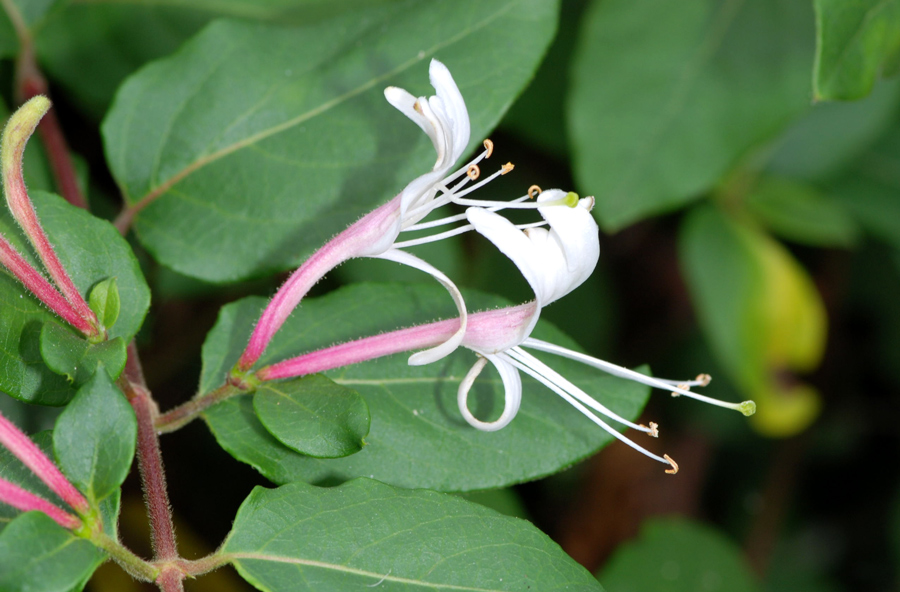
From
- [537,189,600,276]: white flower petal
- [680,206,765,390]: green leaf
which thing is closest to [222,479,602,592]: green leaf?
[537,189,600,276]: white flower petal

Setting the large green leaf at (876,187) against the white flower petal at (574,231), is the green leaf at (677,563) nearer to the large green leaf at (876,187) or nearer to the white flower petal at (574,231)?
the large green leaf at (876,187)

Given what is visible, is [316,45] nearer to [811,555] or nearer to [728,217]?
[728,217]

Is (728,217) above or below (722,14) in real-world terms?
below

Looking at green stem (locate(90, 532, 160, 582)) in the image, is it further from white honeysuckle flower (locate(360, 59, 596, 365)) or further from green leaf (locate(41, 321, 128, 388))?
white honeysuckle flower (locate(360, 59, 596, 365))

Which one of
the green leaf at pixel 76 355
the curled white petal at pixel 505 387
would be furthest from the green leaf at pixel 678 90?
the green leaf at pixel 76 355

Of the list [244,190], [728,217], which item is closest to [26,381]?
[244,190]

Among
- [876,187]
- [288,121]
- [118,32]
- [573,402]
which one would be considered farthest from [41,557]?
[876,187]
